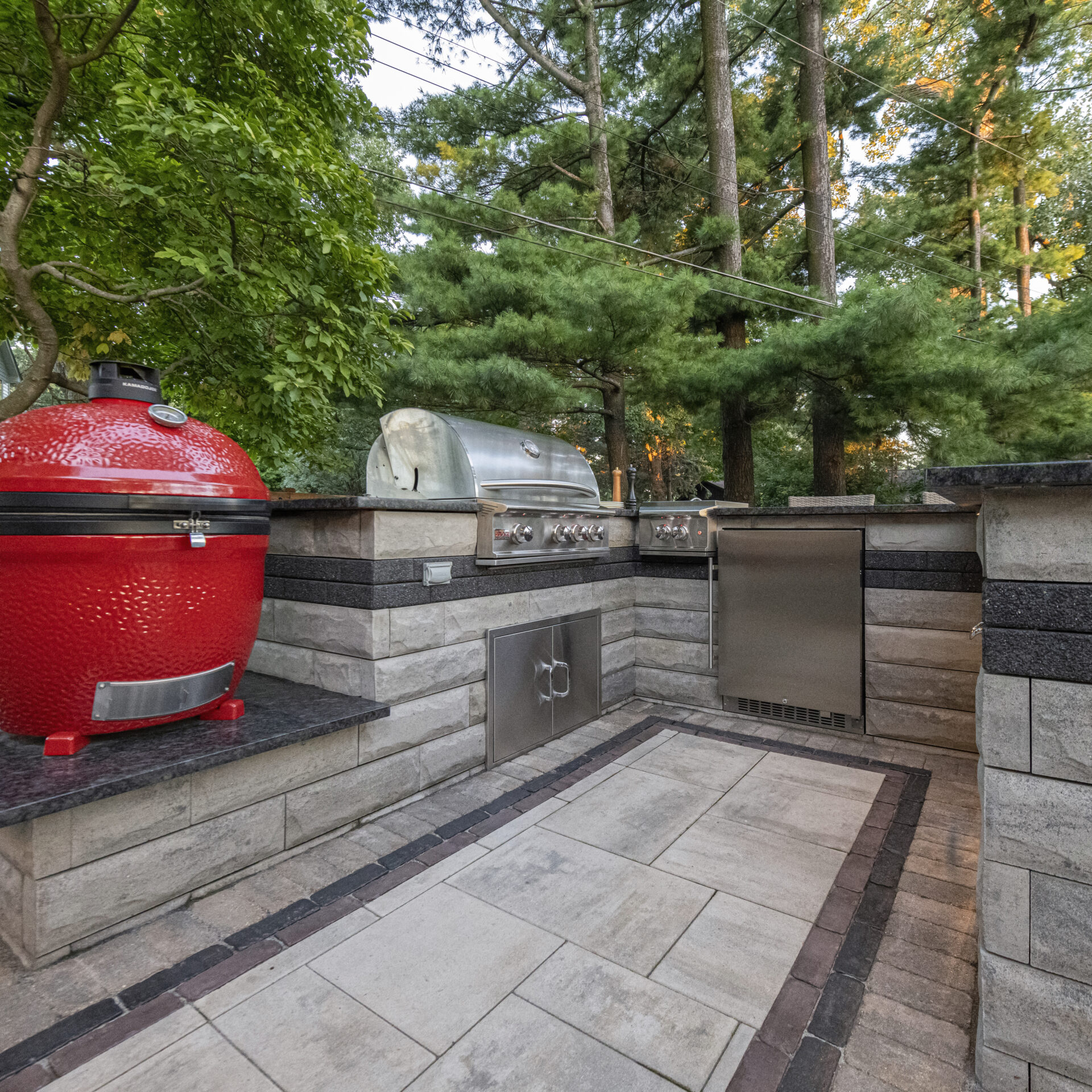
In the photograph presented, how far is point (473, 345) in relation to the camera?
5711mm

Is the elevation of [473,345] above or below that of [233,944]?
above

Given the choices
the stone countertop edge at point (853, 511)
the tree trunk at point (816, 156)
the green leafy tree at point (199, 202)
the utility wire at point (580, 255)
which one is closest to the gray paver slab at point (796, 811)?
the stone countertop edge at point (853, 511)

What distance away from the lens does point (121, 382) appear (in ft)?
6.46

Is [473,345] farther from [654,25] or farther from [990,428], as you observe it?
[654,25]

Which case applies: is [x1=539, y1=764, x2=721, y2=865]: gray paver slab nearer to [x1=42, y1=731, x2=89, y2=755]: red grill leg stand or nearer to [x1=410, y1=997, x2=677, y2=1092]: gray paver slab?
[x1=410, y1=997, x2=677, y2=1092]: gray paver slab

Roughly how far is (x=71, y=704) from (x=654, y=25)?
35.2 feet

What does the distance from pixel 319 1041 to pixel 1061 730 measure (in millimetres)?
1788

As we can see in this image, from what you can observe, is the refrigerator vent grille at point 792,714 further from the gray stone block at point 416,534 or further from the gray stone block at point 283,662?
the gray stone block at point 283,662

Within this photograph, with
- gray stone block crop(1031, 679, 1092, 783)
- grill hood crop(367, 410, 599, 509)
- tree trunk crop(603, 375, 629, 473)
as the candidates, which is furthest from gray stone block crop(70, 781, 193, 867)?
tree trunk crop(603, 375, 629, 473)

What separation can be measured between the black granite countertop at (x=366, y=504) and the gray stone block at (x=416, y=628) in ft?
1.44

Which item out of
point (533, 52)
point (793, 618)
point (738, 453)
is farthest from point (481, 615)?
point (533, 52)

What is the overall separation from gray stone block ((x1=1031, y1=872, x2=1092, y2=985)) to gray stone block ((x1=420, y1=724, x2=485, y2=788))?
2157 mm

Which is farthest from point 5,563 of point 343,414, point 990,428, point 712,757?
point 990,428

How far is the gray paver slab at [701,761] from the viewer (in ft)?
9.43
